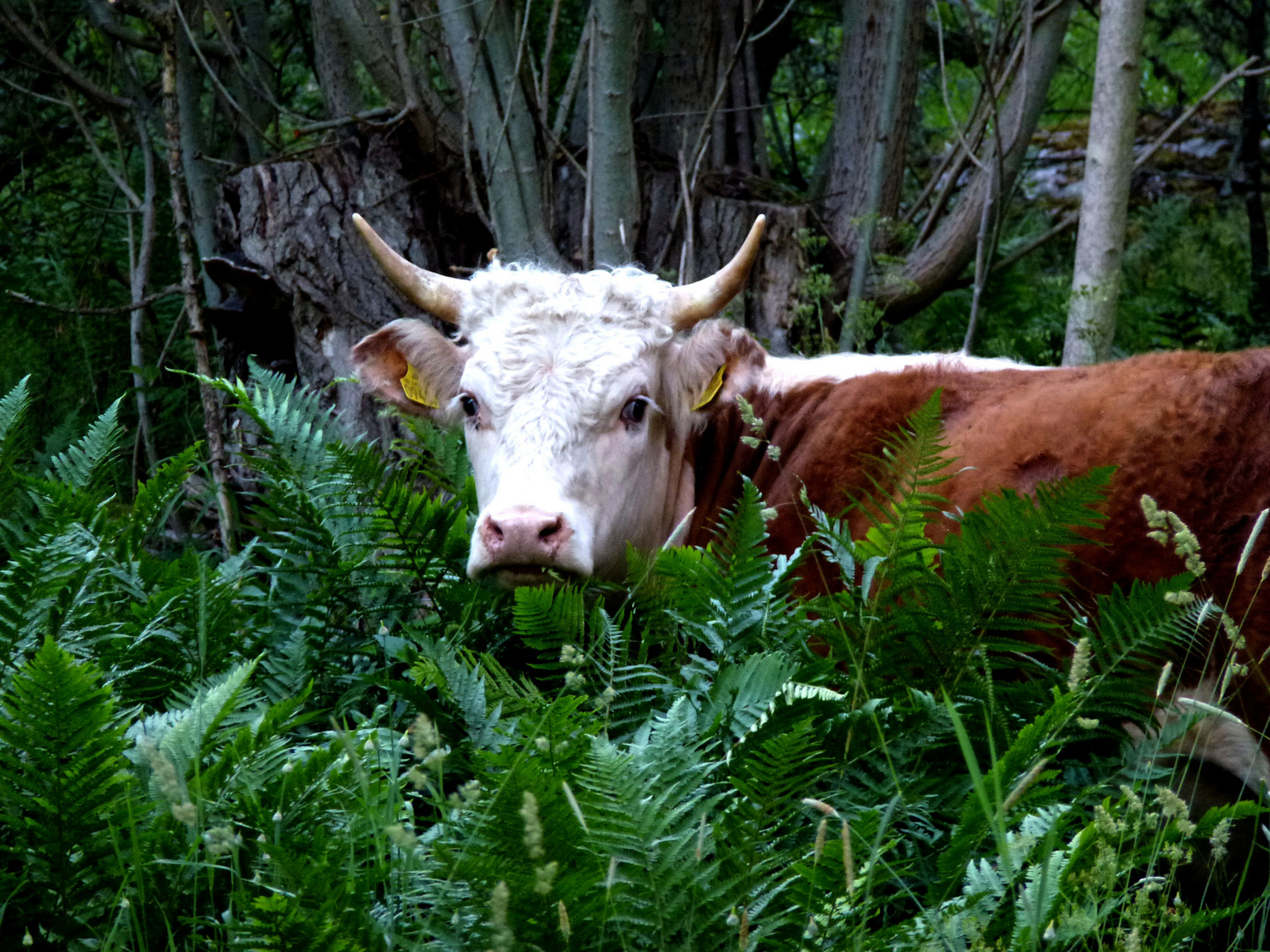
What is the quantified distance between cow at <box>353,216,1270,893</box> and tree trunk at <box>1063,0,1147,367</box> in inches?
34.2

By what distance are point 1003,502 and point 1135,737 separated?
0.67m

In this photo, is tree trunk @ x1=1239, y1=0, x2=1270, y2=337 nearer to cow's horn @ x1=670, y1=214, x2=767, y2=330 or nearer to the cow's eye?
cow's horn @ x1=670, y1=214, x2=767, y2=330

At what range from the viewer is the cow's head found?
12.6 ft

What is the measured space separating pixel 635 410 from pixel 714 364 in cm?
41

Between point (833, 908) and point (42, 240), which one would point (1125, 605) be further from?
point (42, 240)

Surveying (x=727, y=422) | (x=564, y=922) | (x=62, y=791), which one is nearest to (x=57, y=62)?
(x=727, y=422)

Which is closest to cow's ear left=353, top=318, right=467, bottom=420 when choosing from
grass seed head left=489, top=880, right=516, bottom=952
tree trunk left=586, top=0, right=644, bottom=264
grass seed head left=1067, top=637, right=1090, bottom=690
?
tree trunk left=586, top=0, right=644, bottom=264

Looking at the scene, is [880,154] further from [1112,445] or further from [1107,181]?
[1112,445]

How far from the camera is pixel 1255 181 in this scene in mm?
8375

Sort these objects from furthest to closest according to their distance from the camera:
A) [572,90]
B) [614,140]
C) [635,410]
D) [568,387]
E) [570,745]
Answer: [572,90] < [614,140] < [635,410] < [568,387] < [570,745]

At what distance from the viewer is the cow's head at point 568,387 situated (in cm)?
384

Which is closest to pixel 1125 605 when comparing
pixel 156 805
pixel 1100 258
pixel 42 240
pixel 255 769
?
pixel 255 769

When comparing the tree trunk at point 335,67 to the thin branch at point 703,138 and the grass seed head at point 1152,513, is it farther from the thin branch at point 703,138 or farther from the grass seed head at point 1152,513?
the grass seed head at point 1152,513

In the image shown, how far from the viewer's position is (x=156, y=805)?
2.13 meters
